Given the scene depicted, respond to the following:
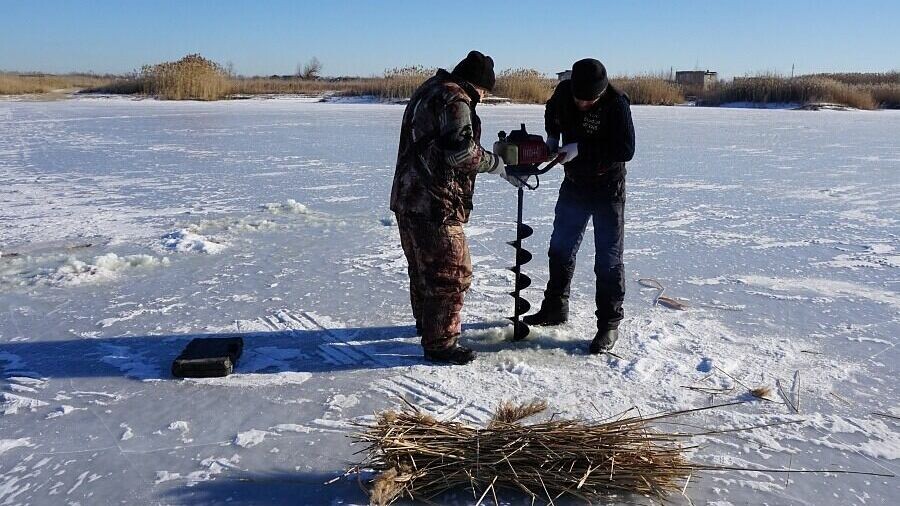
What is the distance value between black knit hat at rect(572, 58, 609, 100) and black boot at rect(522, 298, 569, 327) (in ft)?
3.93

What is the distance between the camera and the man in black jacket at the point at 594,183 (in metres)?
3.40

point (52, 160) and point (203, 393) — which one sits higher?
point (52, 160)

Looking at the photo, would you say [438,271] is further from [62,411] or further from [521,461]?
[62,411]

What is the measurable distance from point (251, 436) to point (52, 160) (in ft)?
30.3

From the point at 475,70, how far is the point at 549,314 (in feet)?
4.94

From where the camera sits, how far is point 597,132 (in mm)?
3447

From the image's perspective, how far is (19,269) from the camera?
15.8ft

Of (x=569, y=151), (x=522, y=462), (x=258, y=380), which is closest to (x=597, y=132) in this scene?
(x=569, y=151)

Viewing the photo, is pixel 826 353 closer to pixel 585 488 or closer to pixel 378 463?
pixel 585 488

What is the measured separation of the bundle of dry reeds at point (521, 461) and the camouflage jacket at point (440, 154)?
113 cm

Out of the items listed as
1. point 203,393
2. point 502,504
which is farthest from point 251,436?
point 502,504

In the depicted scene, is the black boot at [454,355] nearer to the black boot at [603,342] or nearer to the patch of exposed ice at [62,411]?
the black boot at [603,342]

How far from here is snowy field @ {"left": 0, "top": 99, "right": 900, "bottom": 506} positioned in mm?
2535

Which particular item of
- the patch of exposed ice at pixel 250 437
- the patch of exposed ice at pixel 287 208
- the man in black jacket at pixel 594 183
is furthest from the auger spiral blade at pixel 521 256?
the patch of exposed ice at pixel 287 208
